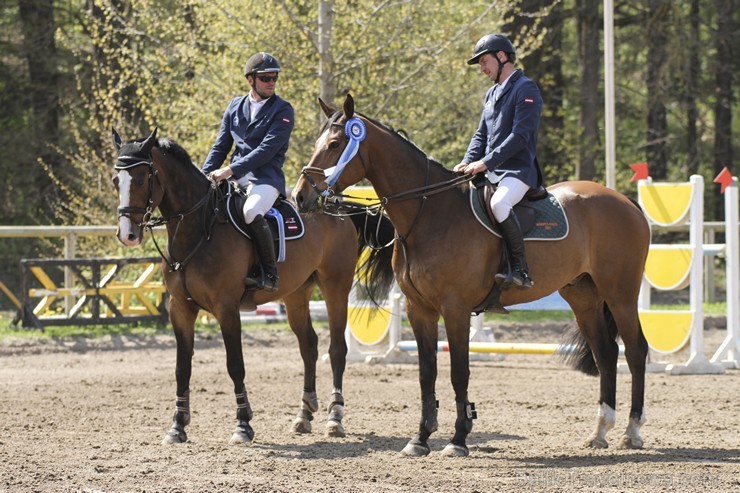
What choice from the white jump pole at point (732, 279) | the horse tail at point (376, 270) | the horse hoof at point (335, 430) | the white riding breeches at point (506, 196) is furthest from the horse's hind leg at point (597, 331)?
the white jump pole at point (732, 279)

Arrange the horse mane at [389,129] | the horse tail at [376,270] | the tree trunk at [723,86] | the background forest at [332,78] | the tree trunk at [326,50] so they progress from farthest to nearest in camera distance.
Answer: the tree trunk at [723,86] → the background forest at [332,78] → the tree trunk at [326,50] → the horse tail at [376,270] → the horse mane at [389,129]

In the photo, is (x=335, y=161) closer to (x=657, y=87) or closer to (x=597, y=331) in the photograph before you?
(x=597, y=331)

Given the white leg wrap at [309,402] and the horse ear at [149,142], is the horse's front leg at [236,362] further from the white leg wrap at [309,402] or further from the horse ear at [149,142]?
the horse ear at [149,142]

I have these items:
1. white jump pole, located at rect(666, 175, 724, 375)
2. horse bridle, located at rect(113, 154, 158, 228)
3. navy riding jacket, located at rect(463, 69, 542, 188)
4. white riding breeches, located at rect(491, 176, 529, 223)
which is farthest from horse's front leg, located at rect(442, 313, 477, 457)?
white jump pole, located at rect(666, 175, 724, 375)

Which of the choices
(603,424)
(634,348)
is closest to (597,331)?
(634,348)

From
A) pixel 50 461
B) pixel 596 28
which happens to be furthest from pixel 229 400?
pixel 596 28

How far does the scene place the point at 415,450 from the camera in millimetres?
7223

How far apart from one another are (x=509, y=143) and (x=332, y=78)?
30.0ft

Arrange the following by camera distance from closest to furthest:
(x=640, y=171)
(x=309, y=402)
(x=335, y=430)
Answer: (x=335, y=430) → (x=309, y=402) → (x=640, y=171)

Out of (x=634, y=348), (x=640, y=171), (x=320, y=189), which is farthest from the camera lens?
(x=640, y=171)

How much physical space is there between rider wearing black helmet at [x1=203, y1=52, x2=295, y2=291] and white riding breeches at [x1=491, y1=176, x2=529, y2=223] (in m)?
Answer: 1.68

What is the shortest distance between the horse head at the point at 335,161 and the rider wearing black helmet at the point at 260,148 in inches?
40.0

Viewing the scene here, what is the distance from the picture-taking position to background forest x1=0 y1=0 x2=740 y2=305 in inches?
664

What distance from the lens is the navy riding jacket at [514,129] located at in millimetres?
7324
